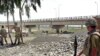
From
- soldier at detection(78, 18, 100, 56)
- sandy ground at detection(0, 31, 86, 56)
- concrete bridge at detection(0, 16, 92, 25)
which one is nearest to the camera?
soldier at detection(78, 18, 100, 56)

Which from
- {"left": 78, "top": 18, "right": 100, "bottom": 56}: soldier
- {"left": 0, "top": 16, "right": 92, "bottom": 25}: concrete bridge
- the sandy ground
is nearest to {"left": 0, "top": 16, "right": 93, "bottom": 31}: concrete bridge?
{"left": 0, "top": 16, "right": 92, "bottom": 25}: concrete bridge

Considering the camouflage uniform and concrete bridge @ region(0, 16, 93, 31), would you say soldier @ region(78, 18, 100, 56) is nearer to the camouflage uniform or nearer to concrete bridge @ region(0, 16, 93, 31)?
the camouflage uniform

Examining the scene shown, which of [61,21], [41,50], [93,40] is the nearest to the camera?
[93,40]

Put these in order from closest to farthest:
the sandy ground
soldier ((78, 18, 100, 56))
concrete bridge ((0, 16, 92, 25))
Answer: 1. soldier ((78, 18, 100, 56))
2. the sandy ground
3. concrete bridge ((0, 16, 92, 25))

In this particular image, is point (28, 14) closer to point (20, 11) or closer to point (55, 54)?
point (20, 11)

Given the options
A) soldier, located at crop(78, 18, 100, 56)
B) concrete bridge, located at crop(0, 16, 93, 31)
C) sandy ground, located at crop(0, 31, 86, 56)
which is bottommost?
concrete bridge, located at crop(0, 16, 93, 31)

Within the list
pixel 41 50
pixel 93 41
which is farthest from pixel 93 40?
pixel 41 50

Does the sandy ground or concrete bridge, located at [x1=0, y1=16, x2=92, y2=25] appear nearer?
the sandy ground

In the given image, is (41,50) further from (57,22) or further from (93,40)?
(57,22)

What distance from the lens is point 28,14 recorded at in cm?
3241

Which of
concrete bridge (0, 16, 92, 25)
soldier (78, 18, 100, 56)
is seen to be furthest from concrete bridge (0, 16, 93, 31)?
soldier (78, 18, 100, 56)

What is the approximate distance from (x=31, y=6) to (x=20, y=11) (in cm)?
176

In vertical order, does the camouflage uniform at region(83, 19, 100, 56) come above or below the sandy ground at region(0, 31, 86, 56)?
above

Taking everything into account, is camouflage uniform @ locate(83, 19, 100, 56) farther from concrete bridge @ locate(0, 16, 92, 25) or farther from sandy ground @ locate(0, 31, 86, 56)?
concrete bridge @ locate(0, 16, 92, 25)
